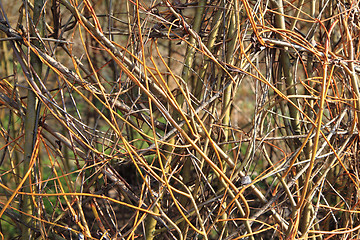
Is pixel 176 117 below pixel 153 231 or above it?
above

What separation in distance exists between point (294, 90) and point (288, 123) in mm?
147

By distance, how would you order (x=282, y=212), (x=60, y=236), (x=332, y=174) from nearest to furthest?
(x=60, y=236), (x=282, y=212), (x=332, y=174)

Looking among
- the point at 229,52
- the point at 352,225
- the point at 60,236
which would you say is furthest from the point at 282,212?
the point at 60,236

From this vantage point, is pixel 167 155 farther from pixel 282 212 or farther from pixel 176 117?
pixel 282 212

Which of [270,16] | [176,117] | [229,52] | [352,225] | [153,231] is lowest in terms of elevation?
[352,225]

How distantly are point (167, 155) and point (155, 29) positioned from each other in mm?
509

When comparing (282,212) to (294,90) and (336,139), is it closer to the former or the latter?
(336,139)

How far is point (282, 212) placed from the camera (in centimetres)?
158

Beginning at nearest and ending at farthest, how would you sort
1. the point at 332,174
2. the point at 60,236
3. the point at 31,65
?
the point at 31,65 < the point at 60,236 < the point at 332,174

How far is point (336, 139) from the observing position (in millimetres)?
1473

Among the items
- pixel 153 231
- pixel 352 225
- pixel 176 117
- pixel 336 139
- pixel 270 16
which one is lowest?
pixel 352 225

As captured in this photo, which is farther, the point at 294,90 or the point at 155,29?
the point at 294,90

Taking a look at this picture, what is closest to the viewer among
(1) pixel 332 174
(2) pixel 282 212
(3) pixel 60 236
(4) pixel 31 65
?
(4) pixel 31 65

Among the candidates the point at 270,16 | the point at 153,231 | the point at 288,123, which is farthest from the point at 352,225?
the point at 270,16
